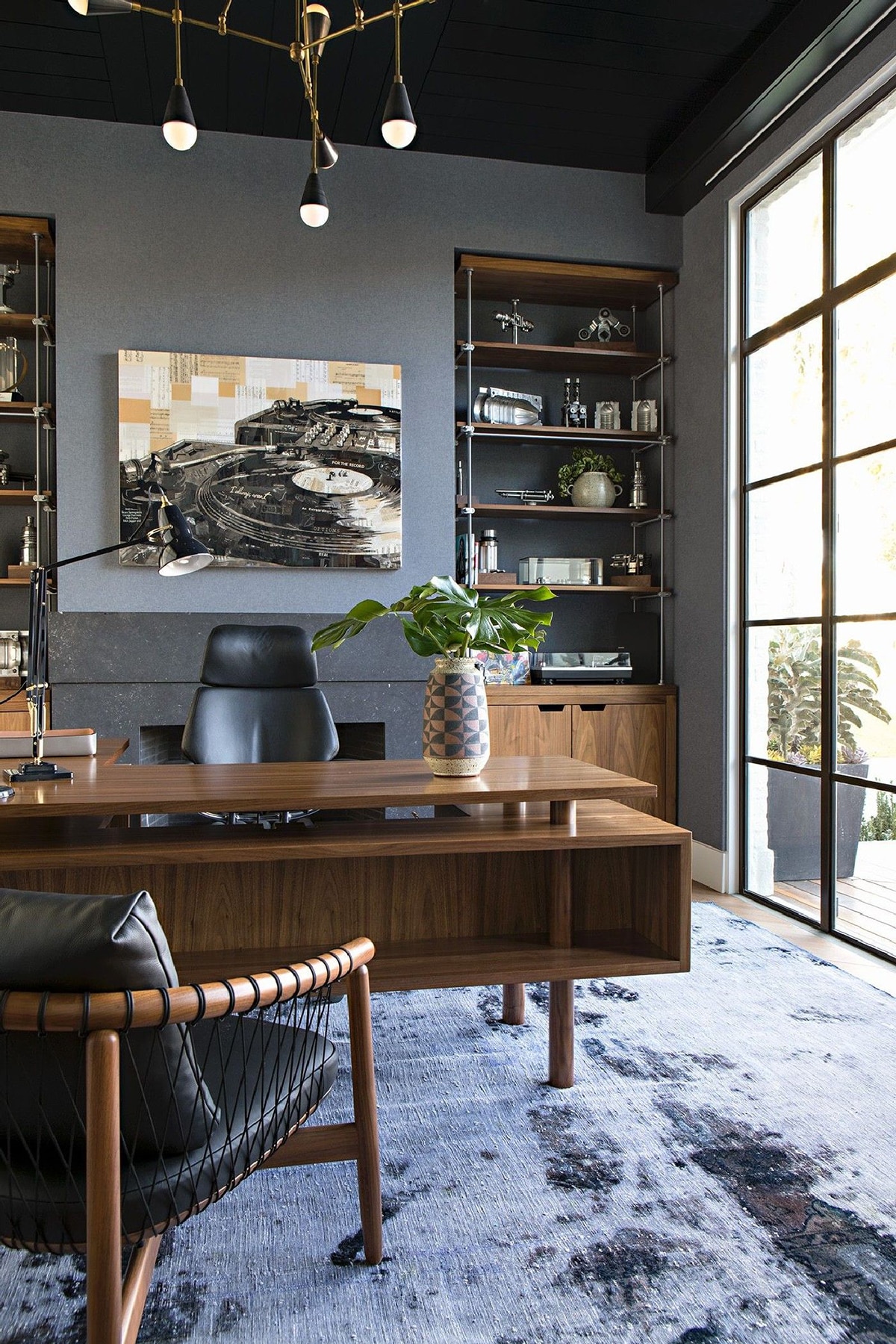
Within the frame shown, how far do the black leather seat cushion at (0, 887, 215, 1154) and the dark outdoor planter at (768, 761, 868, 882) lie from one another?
2.88m

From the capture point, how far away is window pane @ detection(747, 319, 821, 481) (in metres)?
3.73

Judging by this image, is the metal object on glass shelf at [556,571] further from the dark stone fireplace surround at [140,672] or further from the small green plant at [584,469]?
the dark stone fireplace surround at [140,672]

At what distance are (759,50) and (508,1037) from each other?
3.65m

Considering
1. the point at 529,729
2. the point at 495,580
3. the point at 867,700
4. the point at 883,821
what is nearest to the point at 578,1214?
the point at 883,821

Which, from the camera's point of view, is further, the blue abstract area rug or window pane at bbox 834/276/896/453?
window pane at bbox 834/276/896/453

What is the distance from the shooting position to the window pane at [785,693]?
3.70 meters

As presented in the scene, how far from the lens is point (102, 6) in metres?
2.07

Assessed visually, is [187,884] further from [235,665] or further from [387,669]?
[387,669]

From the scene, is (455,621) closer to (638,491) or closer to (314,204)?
(314,204)

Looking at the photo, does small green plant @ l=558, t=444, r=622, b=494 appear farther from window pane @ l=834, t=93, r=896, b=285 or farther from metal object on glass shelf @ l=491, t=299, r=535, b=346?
window pane @ l=834, t=93, r=896, b=285

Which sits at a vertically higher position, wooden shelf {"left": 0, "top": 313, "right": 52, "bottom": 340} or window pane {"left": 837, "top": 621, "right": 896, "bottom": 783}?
wooden shelf {"left": 0, "top": 313, "right": 52, "bottom": 340}

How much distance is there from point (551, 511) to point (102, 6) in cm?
295

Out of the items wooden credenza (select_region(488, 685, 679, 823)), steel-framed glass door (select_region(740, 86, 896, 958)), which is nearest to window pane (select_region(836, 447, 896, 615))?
steel-framed glass door (select_region(740, 86, 896, 958))

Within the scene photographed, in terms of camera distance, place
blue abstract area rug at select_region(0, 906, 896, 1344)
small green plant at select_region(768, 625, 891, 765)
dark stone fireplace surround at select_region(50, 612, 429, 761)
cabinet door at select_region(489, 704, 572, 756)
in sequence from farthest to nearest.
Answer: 1. cabinet door at select_region(489, 704, 572, 756)
2. dark stone fireplace surround at select_region(50, 612, 429, 761)
3. small green plant at select_region(768, 625, 891, 765)
4. blue abstract area rug at select_region(0, 906, 896, 1344)
